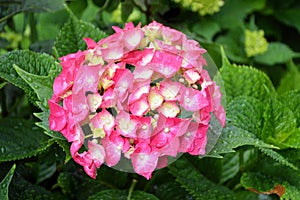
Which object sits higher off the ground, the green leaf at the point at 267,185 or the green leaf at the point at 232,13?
the green leaf at the point at 267,185

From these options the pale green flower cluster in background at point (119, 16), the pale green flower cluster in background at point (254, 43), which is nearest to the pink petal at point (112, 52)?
Answer: the pale green flower cluster in background at point (119, 16)

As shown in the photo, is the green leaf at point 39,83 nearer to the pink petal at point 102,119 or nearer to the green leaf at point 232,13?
the pink petal at point 102,119

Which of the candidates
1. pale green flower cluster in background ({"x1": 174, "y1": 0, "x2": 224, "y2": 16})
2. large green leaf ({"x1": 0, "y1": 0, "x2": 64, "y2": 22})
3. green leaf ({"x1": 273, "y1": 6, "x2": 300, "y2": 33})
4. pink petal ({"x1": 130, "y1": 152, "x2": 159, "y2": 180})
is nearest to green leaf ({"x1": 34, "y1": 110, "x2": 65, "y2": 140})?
pink petal ({"x1": 130, "y1": 152, "x2": 159, "y2": 180})

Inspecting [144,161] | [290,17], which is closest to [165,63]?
[144,161]

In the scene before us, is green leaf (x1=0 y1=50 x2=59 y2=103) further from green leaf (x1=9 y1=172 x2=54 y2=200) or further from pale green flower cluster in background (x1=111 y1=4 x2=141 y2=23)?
pale green flower cluster in background (x1=111 y1=4 x2=141 y2=23)

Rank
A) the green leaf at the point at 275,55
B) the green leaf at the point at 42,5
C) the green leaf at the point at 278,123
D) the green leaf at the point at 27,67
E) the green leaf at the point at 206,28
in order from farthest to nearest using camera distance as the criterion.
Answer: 1. the green leaf at the point at 275,55
2. the green leaf at the point at 206,28
3. the green leaf at the point at 42,5
4. the green leaf at the point at 278,123
5. the green leaf at the point at 27,67

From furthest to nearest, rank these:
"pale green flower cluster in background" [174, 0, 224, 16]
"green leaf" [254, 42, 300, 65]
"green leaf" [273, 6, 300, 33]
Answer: "green leaf" [273, 6, 300, 33]
"green leaf" [254, 42, 300, 65]
"pale green flower cluster in background" [174, 0, 224, 16]
